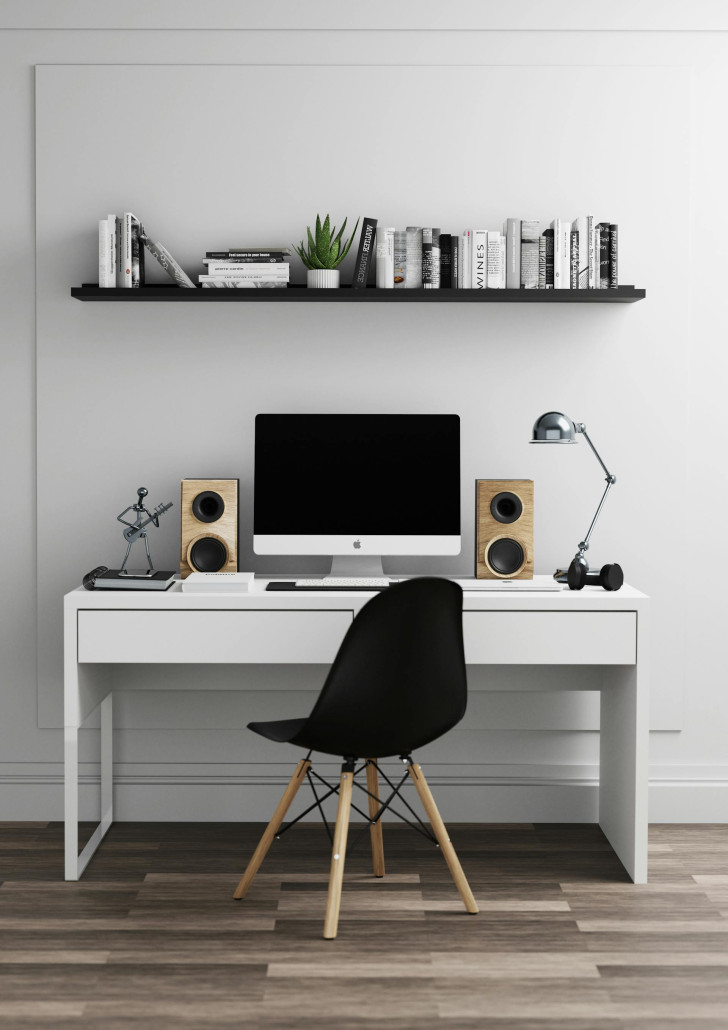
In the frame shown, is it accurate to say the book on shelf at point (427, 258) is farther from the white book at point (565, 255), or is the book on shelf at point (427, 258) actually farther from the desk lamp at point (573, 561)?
the desk lamp at point (573, 561)

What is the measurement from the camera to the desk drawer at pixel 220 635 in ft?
9.09

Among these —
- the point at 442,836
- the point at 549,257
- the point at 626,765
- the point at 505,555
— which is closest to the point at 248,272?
the point at 549,257

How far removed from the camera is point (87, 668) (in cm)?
288

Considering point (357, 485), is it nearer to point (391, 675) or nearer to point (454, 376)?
point (454, 376)

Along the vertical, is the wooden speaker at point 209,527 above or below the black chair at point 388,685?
above

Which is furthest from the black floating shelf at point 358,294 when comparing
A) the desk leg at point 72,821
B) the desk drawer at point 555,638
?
the desk leg at point 72,821

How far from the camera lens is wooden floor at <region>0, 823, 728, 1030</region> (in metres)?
2.11

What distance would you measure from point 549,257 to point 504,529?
846 mm

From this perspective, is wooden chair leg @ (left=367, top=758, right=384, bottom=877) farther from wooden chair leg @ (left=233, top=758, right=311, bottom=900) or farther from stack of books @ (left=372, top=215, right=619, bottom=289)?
→ stack of books @ (left=372, top=215, right=619, bottom=289)

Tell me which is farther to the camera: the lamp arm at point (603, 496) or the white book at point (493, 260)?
the white book at point (493, 260)

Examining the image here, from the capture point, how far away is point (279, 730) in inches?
102

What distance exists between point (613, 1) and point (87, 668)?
2641 mm

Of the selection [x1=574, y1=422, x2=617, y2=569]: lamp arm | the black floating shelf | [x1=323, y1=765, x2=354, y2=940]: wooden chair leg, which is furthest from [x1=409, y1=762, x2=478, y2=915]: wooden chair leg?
the black floating shelf

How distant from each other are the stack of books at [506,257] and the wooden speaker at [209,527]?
31.9 inches
